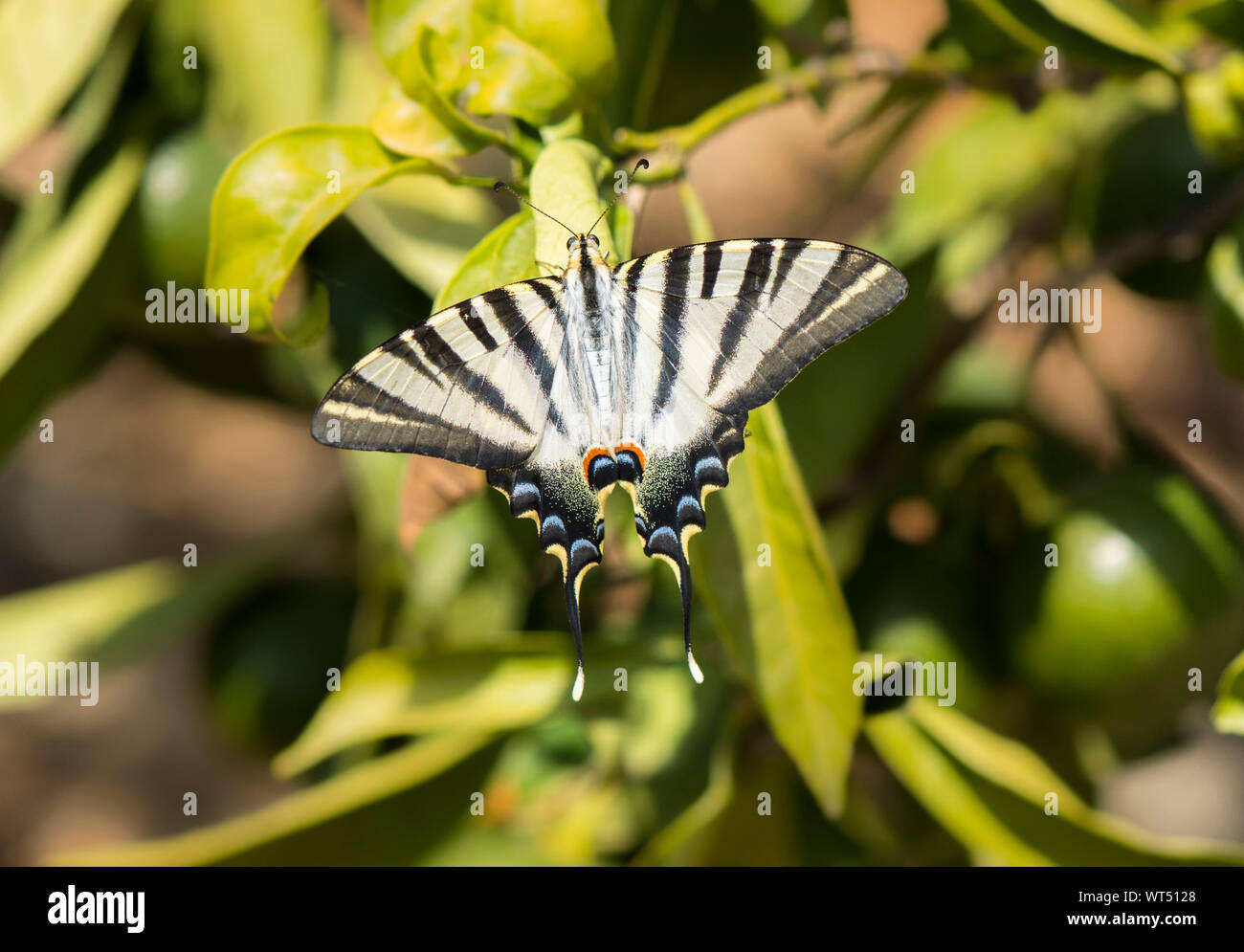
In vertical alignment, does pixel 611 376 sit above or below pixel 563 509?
above

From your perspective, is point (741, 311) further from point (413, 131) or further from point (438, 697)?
point (438, 697)

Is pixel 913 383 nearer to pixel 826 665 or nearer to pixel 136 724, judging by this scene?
pixel 826 665

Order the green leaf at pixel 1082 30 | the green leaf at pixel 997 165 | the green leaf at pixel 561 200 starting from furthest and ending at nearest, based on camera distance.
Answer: the green leaf at pixel 997 165, the green leaf at pixel 1082 30, the green leaf at pixel 561 200

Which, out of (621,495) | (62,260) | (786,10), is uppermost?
(786,10)

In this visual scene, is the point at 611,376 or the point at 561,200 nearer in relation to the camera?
the point at 561,200

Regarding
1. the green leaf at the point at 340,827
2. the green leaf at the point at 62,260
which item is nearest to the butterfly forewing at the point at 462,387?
the green leaf at the point at 340,827

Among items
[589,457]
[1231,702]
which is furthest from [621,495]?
[1231,702]

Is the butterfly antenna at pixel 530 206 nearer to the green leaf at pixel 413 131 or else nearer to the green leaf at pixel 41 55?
the green leaf at pixel 413 131
